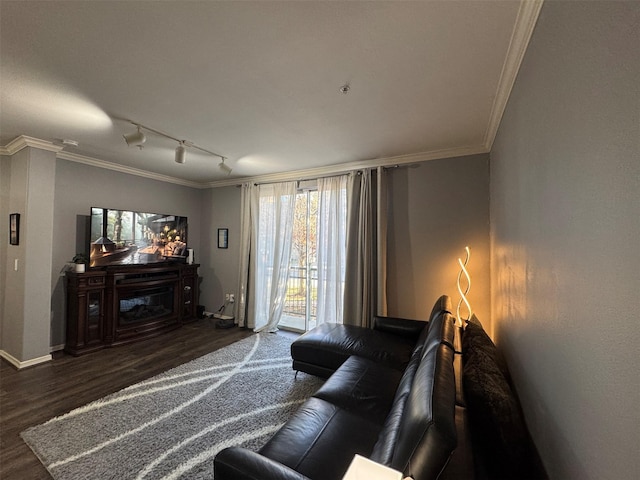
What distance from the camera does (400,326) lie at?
111 inches

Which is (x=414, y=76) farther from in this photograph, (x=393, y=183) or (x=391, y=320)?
(x=391, y=320)

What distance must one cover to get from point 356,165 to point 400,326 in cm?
211

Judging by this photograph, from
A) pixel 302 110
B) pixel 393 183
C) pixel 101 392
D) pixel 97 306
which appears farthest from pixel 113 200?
pixel 393 183

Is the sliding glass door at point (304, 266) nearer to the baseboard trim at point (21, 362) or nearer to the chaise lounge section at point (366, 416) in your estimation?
the chaise lounge section at point (366, 416)

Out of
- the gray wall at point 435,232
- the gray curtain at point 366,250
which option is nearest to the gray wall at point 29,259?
the gray curtain at point 366,250

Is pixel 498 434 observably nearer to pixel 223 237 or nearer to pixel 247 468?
pixel 247 468

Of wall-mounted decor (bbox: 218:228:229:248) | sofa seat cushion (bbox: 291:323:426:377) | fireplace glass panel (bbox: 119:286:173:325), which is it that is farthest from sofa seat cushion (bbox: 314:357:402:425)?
wall-mounted decor (bbox: 218:228:229:248)

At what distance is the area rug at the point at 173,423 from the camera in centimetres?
164

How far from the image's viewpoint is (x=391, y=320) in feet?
9.51

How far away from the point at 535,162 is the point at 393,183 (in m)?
2.19

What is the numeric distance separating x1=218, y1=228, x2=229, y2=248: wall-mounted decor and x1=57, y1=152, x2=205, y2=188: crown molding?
3.30 ft

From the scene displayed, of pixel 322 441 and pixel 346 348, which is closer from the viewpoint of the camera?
pixel 322 441

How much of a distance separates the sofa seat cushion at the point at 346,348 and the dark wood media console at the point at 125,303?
101 inches

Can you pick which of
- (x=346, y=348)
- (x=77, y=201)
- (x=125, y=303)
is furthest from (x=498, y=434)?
(x=77, y=201)
